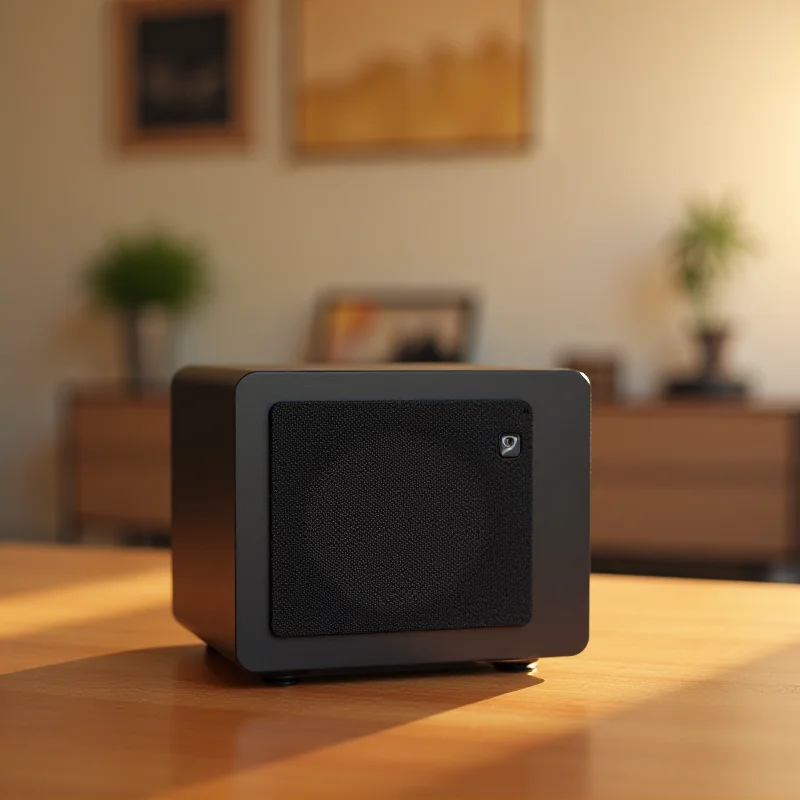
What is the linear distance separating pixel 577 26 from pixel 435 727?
4160 millimetres

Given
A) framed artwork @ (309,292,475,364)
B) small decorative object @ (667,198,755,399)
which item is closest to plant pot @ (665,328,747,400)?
small decorative object @ (667,198,755,399)

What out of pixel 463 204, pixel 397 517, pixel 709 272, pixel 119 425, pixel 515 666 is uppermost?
pixel 463 204

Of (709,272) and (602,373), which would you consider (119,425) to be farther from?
(709,272)

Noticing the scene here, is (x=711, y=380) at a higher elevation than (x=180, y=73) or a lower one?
lower

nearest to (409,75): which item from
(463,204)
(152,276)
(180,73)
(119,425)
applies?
(463,204)

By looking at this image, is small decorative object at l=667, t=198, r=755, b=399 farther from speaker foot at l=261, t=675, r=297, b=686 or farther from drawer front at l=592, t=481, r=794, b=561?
speaker foot at l=261, t=675, r=297, b=686

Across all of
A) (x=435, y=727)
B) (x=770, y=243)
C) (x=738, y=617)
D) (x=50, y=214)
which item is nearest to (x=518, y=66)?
(x=770, y=243)

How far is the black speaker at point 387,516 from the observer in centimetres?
82

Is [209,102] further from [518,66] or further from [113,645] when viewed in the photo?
[113,645]

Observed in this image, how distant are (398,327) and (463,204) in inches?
19.9

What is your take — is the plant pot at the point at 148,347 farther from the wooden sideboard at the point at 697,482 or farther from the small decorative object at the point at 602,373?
the small decorative object at the point at 602,373

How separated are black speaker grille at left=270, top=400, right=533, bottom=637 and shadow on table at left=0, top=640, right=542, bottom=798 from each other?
0.05m

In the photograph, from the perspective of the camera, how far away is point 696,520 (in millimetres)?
4070

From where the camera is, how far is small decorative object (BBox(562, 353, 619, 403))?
4352 mm
